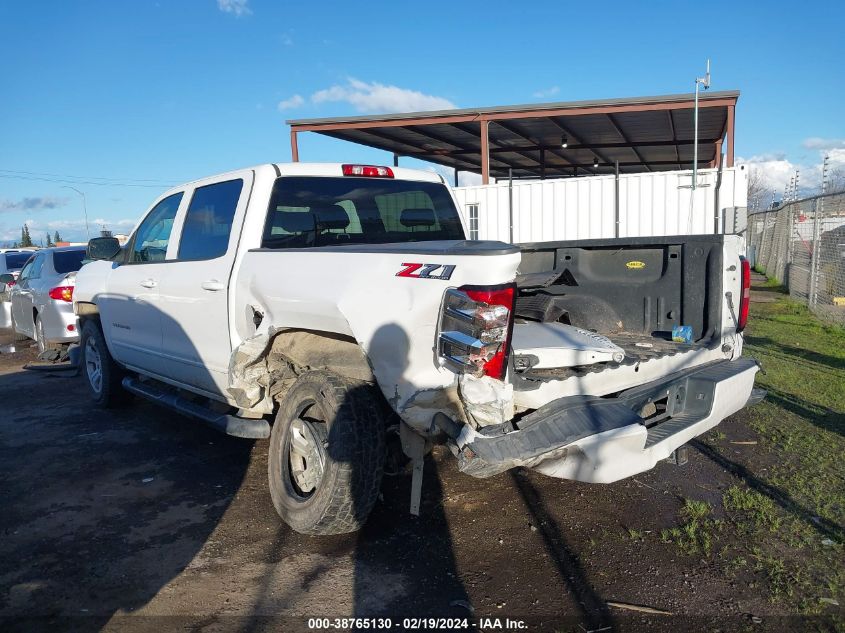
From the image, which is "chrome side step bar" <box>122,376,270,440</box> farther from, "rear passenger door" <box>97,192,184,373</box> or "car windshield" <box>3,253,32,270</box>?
"car windshield" <box>3,253,32,270</box>

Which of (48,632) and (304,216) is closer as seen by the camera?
(48,632)

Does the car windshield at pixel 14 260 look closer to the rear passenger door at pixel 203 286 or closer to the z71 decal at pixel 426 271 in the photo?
the rear passenger door at pixel 203 286

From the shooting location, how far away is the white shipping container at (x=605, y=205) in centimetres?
1277

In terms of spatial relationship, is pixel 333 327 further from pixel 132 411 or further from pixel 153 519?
pixel 132 411

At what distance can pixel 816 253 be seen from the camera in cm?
1167

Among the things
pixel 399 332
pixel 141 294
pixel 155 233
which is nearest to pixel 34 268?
pixel 155 233

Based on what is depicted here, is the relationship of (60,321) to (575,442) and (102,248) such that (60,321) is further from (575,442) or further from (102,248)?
(575,442)

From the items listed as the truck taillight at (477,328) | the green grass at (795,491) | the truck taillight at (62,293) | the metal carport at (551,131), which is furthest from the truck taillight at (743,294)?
the metal carport at (551,131)

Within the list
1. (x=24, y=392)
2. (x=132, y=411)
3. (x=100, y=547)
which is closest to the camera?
(x=100, y=547)

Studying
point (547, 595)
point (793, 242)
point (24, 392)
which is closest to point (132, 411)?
point (24, 392)

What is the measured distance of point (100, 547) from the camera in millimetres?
3883

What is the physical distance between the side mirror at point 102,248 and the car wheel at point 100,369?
104cm

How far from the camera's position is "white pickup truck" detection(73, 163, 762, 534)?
308cm

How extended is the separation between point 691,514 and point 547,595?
4.30ft
